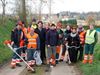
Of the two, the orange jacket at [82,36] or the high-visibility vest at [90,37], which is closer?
the high-visibility vest at [90,37]

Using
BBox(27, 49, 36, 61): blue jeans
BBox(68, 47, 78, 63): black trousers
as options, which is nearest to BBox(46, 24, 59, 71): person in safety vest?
BBox(68, 47, 78, 63): black trousers

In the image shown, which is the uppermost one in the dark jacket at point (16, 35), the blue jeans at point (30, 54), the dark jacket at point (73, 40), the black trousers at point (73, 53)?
the dark jacket at point (16, 35)

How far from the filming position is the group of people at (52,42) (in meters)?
14.3

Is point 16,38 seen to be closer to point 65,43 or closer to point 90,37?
point 65,43

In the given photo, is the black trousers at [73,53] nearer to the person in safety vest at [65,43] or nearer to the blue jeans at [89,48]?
the person in safety vest at [65,43]

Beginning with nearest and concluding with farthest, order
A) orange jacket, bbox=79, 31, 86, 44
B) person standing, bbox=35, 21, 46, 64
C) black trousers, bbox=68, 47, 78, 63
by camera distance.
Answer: person standing, bbox=35, 21, 46, 64, orange jacket, bbox=79, 31, 86, 44, black trousers, bbox=68, 47, 78, 63

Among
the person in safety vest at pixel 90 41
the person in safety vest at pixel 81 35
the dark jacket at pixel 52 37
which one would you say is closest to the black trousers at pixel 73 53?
the person in safety vest at pixel 81 35

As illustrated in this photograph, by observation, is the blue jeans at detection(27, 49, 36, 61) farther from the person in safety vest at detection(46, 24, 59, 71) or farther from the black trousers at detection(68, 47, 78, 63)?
the black trousers at detection(68, 47, 78, 63)

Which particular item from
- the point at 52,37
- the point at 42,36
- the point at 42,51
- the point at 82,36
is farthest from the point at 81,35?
the point at 42,51

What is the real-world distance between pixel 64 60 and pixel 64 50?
549mm

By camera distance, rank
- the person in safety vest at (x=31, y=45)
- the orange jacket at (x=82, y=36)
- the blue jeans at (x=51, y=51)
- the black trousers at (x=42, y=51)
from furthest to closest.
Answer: the black trousers at (x=42, y=51) → the orange jacket at (x=82, y=36) → the blue jeans at (x=51, y=51) → the person in safety vest at (x=31, y=45)

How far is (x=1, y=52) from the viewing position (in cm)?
1934

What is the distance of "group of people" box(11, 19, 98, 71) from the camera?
1432 cm

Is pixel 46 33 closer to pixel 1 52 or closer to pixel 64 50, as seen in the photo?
pixel 64 50
